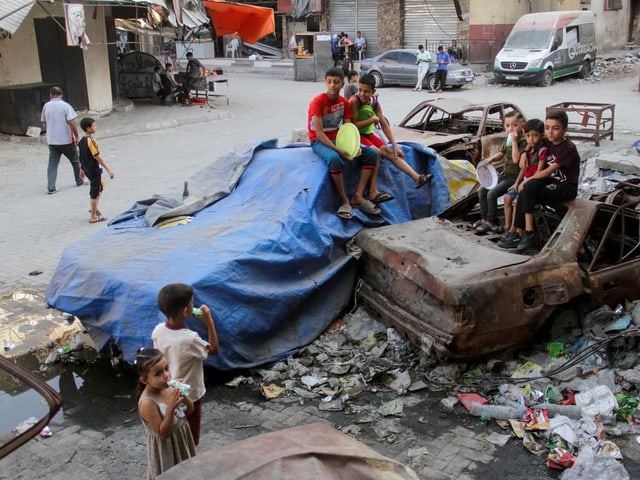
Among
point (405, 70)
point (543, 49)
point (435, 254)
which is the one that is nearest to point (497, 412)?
point (435, 254)

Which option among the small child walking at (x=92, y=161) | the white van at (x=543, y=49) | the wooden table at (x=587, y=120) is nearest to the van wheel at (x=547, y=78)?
the white van at (x=543, y=49)

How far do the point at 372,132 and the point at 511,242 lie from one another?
6.99 feet

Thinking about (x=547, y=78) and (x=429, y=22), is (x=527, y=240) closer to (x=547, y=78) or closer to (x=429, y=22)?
(x=547, y=78)

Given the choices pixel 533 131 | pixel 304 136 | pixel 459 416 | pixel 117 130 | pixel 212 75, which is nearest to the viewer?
pixel 459 416

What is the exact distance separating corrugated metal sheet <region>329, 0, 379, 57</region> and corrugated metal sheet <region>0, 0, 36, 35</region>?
77.4ft

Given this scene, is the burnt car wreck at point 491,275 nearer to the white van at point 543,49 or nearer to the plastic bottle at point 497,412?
the plastic bottle at point 497,412

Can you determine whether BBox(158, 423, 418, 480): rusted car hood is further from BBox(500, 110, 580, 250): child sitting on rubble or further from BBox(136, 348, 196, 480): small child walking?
BBox(500, 110, 580, 250): child sitting on rubble

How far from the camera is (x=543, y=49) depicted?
2522 centimetres

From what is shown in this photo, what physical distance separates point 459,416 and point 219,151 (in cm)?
1104

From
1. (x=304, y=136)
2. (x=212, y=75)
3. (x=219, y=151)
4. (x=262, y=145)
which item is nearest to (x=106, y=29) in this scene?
(x=212, y=75)

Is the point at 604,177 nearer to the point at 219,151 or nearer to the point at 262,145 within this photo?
the point at 262,145

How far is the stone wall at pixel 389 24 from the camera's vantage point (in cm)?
3403

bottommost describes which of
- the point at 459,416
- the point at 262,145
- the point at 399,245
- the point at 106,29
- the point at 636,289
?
the point at 459,416

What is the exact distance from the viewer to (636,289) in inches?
226
